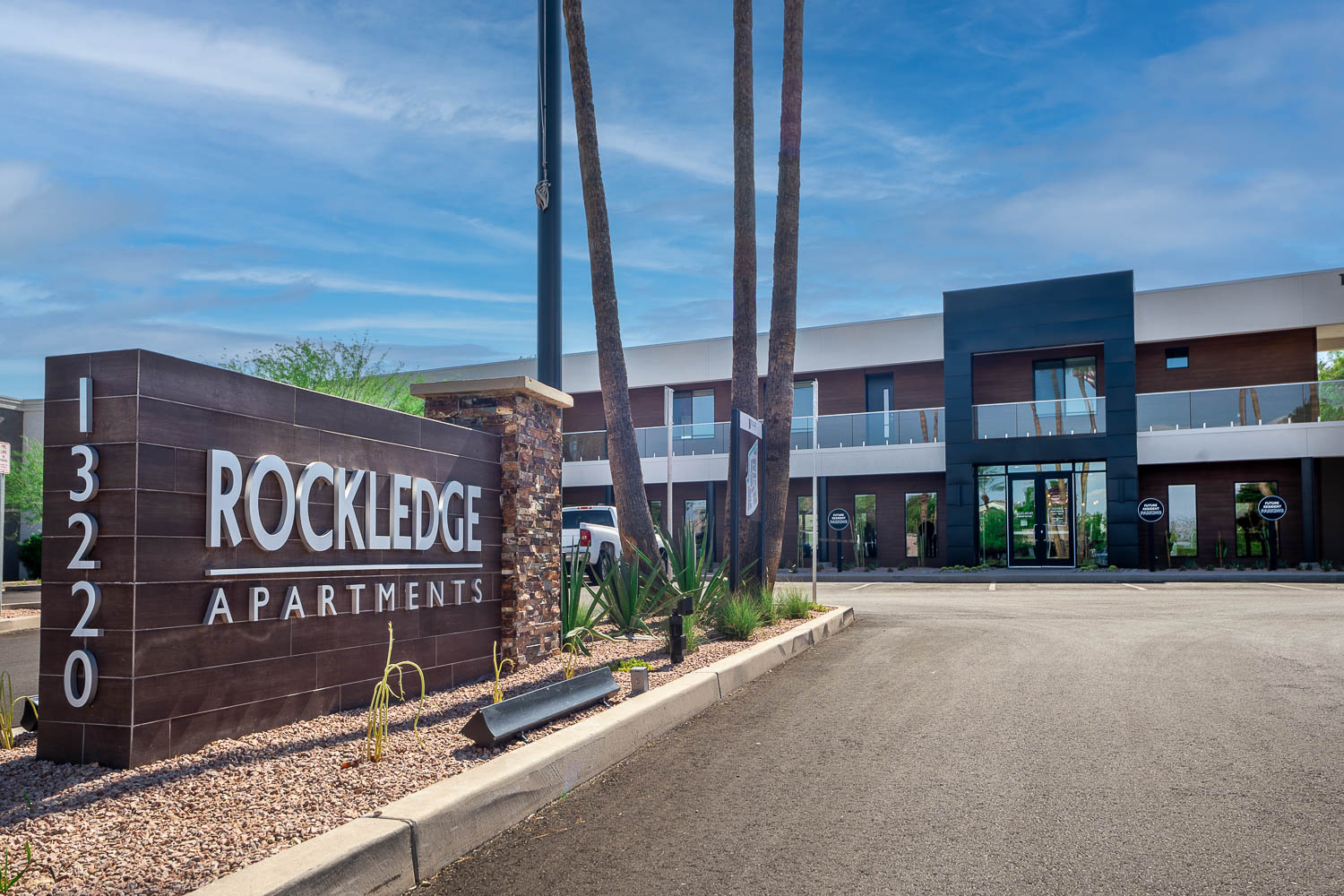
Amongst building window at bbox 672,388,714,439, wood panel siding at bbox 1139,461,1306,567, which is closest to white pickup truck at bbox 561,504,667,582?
building window at bbox 672,388,714,439

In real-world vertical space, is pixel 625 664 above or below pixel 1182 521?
below

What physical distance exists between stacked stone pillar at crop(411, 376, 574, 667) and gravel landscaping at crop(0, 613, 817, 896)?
223 cm

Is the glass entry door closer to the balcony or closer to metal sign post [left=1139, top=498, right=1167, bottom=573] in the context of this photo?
metal sign post [left=1139, top=498, right=1167, bottom=573]

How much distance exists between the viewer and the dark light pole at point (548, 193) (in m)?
9.88

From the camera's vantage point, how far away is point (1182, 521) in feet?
88.6

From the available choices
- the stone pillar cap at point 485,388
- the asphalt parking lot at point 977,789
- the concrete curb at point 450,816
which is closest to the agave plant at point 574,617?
the asphalt parking lot at point 977,789

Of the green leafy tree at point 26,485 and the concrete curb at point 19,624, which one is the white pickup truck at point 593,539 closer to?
the concrete curb at point 19,624

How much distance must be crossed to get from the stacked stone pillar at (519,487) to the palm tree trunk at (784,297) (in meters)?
5.29

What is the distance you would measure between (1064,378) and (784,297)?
17503 millimetres

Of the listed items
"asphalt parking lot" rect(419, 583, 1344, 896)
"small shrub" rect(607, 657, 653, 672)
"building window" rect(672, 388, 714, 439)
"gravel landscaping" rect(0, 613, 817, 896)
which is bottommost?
"asphalt parking lot" rect(419, 583, 1344, 896)

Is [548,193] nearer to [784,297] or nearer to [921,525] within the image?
[784,297]

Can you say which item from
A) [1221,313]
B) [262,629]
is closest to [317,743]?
[262,629]

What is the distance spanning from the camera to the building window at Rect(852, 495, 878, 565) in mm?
30844

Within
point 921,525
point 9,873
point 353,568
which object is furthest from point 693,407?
point 9,873
